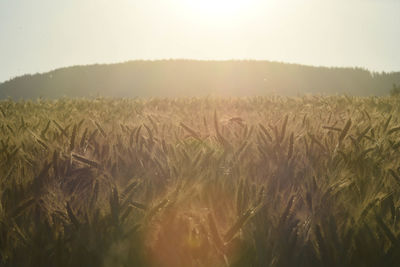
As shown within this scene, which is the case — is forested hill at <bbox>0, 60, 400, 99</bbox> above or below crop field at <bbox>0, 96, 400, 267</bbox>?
above

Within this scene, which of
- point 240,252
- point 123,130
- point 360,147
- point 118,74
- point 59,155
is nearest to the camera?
point 240,252

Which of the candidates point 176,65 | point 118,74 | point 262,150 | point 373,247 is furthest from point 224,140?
point 118,74

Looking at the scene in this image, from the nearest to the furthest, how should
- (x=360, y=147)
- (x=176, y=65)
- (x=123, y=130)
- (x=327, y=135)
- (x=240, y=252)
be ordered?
(x=240, y=252) → (x=360, y=147) → (x=327, y=135) → (x=123, y=130) → (x=176, y=65)

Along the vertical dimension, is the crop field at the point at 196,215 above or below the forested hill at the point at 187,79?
below

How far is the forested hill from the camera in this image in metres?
38.8

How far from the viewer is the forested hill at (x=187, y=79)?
38844 millimetres

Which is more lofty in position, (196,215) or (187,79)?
(187,79)

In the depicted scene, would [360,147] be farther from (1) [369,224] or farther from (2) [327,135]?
(1) [369,224]

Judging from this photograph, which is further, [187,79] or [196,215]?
[187,79]

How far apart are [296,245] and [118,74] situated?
44.1 meters

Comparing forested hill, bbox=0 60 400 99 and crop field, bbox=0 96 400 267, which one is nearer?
crop field, bbox=0 96 400 267

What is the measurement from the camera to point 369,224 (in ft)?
2.84

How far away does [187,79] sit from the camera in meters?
38.8

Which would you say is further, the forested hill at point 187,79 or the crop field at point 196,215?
the forested hill at point 187,79
